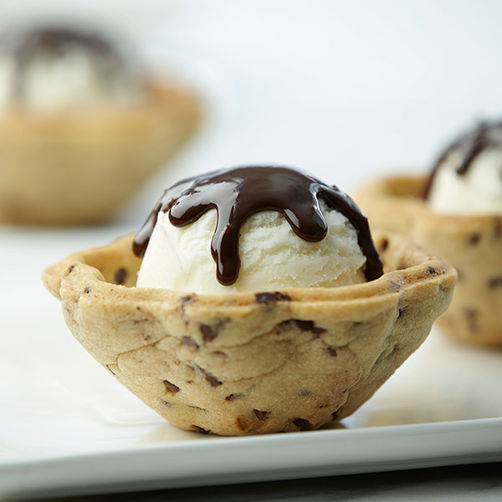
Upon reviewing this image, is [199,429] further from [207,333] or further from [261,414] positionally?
[207,333]

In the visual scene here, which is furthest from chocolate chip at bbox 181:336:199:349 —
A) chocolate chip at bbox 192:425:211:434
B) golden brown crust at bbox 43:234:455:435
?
chocolate chip at bbox 192:425:211:434

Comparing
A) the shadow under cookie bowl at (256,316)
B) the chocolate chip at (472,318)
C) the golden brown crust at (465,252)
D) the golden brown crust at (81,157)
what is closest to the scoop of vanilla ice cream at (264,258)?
the shadow under cookie bowl at (256,316)

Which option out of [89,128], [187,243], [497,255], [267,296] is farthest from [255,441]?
[89,128]

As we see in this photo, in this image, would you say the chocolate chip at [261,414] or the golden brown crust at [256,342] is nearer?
the golden brown crust at [256,342]

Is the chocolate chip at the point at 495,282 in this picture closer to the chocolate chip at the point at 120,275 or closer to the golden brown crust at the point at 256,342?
the golden brown crust at the point at 256,342

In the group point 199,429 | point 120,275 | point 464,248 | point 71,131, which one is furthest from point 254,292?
point 71,131

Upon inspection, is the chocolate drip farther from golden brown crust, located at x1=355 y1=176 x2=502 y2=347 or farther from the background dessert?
the background dessert
